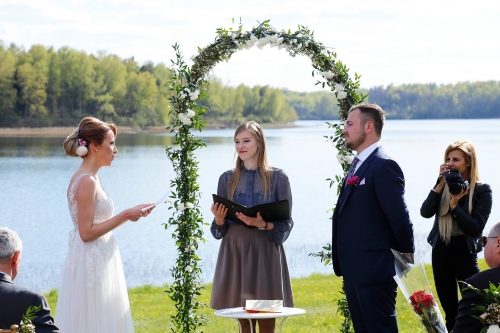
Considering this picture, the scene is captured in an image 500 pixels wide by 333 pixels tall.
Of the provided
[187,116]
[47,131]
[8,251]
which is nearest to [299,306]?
[187,116]

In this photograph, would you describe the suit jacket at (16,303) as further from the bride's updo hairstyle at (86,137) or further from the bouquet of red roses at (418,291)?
the bouquet of red roses at (418,291)

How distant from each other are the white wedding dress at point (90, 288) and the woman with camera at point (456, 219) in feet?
9.24

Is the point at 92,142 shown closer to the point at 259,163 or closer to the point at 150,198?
the point at 259,163

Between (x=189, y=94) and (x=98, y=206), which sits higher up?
(x=189, y=94)

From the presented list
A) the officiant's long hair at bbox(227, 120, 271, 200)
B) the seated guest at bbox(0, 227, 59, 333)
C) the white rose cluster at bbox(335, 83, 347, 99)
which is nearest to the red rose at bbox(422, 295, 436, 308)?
the officiant's long hair at bbox(227, 120, 271, 200)

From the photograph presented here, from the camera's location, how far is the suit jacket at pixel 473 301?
3682mm

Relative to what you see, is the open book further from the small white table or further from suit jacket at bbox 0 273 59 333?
suit jacket at bbox 0 273 59 333

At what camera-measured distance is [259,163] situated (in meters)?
6.18

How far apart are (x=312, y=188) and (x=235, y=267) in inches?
1011

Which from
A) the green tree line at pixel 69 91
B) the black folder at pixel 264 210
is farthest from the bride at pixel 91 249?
the green tree line at pixel 69 91

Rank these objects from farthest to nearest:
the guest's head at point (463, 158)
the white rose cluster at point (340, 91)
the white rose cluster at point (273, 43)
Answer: the white rose cluster at point (273, 43) < the white rose cluster at point (340, 91) < the guest's head at point (463, 158)

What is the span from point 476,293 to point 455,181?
2.80 m

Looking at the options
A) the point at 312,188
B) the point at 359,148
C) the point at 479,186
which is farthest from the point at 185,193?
the point at 312,188

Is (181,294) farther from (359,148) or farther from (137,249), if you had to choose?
(137,249)
